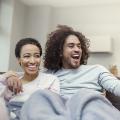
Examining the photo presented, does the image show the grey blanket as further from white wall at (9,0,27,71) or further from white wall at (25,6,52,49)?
white wall at (25,6,52,49)

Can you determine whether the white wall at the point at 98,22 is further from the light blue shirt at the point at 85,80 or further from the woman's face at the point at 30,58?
the woman's face at the point at 30,58

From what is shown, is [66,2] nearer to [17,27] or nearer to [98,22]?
[98,22]

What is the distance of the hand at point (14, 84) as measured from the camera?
1.35 m

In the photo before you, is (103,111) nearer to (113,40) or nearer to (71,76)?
(71,76)

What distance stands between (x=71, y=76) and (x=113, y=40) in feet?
7.77

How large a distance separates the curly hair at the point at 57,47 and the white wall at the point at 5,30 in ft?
6.81

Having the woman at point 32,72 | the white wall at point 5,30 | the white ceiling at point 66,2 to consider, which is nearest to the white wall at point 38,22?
the white ceiling at point 66,2

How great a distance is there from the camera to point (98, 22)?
13.0 feet

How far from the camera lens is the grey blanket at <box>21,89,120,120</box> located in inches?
34.8

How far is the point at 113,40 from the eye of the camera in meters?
3.87

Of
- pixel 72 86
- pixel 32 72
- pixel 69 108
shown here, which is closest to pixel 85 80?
pixel 72 86

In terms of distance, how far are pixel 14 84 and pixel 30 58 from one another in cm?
27

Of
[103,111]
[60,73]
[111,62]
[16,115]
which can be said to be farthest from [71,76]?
[111,62]

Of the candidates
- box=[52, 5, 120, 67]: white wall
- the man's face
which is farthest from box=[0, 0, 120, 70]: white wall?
the man's face
